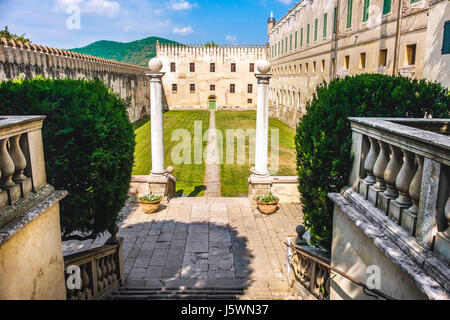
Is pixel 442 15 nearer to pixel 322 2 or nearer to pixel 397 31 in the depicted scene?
pixel 397 31

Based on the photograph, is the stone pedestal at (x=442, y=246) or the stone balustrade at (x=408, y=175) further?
the stone balustrade at (x=408, y=175)

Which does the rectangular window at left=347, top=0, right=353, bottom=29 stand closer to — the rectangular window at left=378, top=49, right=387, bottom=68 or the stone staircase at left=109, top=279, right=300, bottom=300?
the rectangular window at left=378, top=49, right=387, bottom=68

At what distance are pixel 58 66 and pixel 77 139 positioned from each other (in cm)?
1498

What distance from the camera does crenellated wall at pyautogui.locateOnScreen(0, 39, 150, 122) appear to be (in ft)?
41.8

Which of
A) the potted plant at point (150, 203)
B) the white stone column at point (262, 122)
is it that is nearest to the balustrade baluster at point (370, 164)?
the white stone column at point (262, 122)

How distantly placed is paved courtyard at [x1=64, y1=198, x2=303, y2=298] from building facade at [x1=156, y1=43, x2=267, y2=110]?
131 feet

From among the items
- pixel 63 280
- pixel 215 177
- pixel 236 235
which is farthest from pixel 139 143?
pixel 63 280

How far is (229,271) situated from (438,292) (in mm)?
5655

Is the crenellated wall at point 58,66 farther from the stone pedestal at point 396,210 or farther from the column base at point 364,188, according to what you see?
the stone pedestal at point 396,210

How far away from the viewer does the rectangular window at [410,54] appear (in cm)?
1500

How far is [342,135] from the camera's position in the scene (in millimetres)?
4660

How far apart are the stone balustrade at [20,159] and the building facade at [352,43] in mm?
12854

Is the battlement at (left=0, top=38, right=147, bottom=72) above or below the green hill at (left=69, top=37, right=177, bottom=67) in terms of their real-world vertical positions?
below

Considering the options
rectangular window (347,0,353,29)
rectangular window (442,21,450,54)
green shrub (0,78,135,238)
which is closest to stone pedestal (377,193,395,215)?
green shrub (0,78,135,238)
